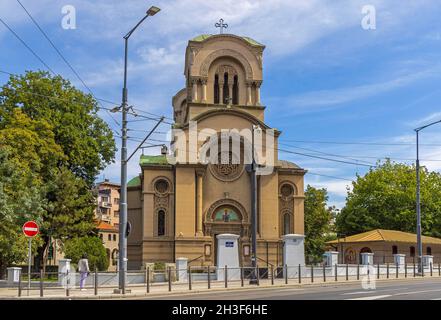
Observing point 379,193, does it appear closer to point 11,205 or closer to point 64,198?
point 64,198

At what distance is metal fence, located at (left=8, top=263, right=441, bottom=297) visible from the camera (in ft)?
86.3

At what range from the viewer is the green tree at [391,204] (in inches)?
2655

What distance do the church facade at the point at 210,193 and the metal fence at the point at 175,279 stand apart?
27.4 ft

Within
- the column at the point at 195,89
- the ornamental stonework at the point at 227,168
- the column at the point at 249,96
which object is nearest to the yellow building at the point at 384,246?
the ornamental stonework at the point at 227,168

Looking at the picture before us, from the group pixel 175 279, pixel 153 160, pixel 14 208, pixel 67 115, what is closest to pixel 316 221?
pixel 153 160

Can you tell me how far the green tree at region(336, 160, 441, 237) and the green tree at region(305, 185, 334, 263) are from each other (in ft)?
9.45

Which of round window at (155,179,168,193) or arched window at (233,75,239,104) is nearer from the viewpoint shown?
round window at (155,179,168,193)

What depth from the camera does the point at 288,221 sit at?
53.0 metres

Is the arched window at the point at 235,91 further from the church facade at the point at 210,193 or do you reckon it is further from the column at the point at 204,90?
the column at the point at 204,90

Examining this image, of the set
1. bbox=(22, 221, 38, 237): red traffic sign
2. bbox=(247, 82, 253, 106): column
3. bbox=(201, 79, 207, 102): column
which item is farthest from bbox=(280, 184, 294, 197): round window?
bbox=(22, 221, 38, 237): red traffic sign

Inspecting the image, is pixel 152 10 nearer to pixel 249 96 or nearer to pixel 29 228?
pixel 29 228

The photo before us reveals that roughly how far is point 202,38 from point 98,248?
2439cm

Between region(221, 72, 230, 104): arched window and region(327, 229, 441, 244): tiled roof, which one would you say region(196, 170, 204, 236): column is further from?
region(327, 229, 441, 244): tiled roof

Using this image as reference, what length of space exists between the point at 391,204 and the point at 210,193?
2652 cm
